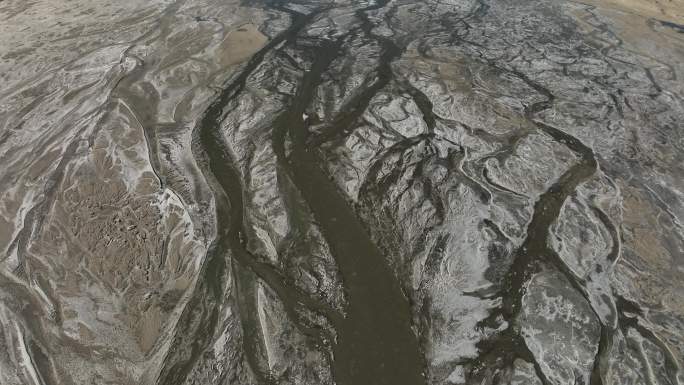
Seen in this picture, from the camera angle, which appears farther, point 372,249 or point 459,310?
point 372,249

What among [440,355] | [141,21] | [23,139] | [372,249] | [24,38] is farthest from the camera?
[141,21]

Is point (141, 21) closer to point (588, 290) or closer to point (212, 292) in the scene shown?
point (212, 292)

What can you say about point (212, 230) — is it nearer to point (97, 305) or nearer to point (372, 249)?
point (97, 305)

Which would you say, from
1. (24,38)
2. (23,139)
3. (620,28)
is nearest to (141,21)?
(24,38)

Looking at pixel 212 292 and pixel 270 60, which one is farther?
pixel 270 60

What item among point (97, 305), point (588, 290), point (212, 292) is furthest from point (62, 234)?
point (588, 290)

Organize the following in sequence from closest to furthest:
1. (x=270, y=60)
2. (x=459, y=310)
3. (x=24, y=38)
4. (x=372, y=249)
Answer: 1. (x=459, y=310)
2. (x=372, y=249)
3. (x=270, y=60)
4. (x=24, y=38)
